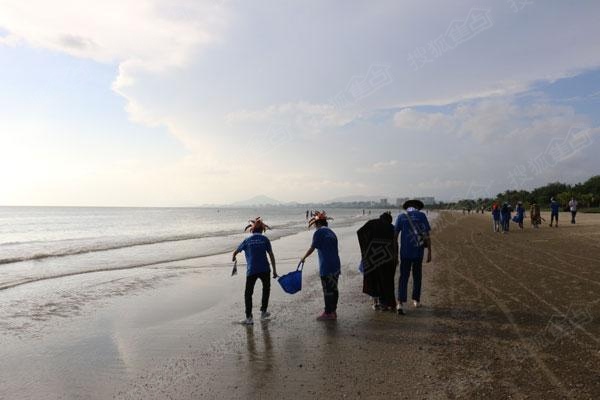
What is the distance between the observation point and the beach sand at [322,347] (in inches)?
170

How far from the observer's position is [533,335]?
572 centimetres

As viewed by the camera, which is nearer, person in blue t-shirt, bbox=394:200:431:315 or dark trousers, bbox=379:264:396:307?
person in blue t-shirt, bbox=394:200:431:315

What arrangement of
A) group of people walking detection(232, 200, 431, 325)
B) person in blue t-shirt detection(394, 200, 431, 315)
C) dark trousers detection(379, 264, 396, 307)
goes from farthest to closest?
dark trousers detection(379, 264, 396, 307), person in blue t-shirt detection(394, 200, 431, 315), group of people walking detection(232, 200, 431, 325)

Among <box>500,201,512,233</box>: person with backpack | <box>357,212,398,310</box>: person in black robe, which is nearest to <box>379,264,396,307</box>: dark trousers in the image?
<box>357,212,398,310</box>: person in black robe

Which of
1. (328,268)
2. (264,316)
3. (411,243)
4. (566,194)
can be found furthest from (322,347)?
(566,194)

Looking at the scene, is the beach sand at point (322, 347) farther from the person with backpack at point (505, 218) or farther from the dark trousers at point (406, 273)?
the person with backpack at point (505, 218)

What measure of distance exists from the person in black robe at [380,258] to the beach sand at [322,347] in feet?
1.22

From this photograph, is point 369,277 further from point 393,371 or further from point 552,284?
point 552,284

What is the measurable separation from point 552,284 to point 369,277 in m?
4.41

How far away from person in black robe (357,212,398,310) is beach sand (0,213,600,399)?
1.22 feet

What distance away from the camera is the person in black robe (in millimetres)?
7367

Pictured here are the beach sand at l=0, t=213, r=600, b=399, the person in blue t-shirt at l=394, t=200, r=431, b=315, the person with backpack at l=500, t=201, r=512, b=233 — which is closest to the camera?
the beach sand at l=0, t=213, r=600, b=399

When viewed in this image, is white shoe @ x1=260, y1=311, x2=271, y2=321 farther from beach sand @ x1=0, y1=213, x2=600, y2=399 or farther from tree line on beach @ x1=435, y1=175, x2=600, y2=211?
tree line on beach @ x1=435, y1=175, x2=600, y2=211

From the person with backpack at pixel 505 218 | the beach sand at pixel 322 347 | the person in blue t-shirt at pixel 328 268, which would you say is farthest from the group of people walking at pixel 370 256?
the person with backpack at pixel 505 218
